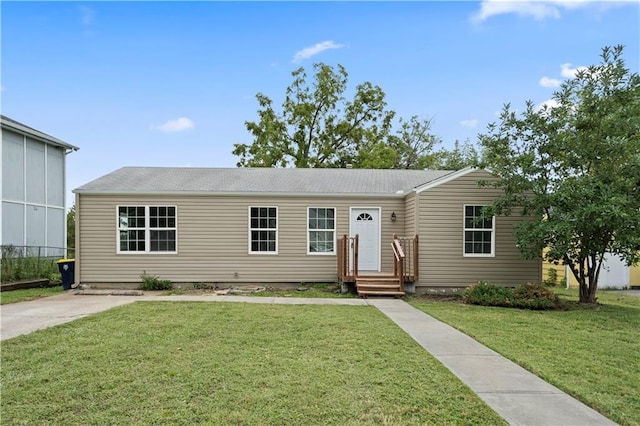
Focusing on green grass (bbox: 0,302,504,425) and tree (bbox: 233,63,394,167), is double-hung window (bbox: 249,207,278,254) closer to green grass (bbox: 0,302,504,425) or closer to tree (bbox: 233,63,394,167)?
green grass (bbox: 0,302,504,425)

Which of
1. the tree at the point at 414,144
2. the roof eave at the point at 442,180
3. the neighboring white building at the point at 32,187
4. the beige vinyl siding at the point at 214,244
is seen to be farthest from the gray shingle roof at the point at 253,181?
the tree at the point at 414,144

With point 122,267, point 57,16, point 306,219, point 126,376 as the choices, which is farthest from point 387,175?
point 126,376

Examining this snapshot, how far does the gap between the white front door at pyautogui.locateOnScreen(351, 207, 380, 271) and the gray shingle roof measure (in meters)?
0.65

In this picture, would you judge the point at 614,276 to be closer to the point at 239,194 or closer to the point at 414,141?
the point at 239,194

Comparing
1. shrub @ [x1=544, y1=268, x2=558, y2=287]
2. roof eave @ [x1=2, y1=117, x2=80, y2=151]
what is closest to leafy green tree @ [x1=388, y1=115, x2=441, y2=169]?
shrub @ [x1=544, y1=268, x2=558, y2=287]

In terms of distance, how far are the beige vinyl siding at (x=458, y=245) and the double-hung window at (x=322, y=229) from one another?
2631 millimetres

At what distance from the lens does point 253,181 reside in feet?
44.6

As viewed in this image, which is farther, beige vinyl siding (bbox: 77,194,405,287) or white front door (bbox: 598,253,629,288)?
white front door (bbox: 598,253,629,288)

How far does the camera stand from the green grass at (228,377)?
345cm

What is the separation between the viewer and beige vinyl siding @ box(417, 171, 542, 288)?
11.8m

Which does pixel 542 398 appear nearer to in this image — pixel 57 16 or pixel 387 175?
pixel 387 175

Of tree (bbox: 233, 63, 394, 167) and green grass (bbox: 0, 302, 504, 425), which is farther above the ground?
tree (bbox: 233, 63, 394, 167)

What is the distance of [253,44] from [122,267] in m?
8.96

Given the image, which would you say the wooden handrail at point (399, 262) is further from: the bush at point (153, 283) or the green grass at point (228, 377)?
the bush at point (153, 283)
